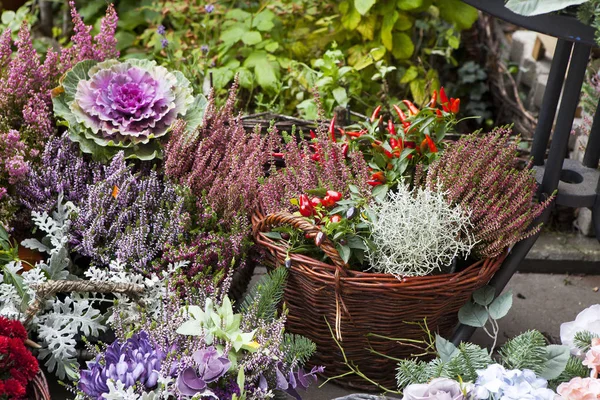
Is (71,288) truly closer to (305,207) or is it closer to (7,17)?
(305,207)

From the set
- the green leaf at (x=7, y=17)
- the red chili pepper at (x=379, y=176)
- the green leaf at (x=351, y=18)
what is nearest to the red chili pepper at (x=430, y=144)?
the red chili pepper at (x=379, y=176)

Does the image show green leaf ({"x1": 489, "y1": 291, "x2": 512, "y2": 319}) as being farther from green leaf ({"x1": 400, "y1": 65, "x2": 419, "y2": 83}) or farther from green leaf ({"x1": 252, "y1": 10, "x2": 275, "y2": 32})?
green leaf ({"x1": 252, "y1": 10, "x2": 275, "y2": 32})

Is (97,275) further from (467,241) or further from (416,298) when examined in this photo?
(467,241)

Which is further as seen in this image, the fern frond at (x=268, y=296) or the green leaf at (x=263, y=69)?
the green leaf at (x=263, y=69)

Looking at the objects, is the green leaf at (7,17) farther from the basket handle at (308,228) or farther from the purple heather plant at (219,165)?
the basket handle at (308,228)

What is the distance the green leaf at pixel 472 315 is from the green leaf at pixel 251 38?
1393 millimetres

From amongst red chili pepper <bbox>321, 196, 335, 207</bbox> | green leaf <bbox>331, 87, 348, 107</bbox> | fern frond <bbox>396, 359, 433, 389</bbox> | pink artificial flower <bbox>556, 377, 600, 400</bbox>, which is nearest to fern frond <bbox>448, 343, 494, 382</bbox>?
fern frond <bbox>396, 359, 433, 389</bbox>

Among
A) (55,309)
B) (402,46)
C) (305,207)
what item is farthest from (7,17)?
(305,207)

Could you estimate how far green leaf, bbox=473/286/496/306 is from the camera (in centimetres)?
186

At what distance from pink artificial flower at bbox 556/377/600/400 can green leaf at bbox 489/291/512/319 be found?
17.6 inches

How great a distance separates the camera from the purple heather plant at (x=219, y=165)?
1.93 m

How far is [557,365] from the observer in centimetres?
147

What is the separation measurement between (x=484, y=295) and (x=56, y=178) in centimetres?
119

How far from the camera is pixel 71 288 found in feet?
5.39
